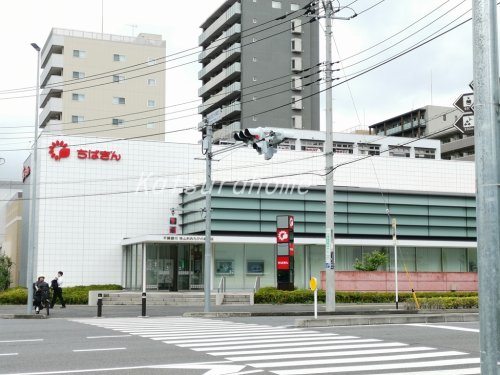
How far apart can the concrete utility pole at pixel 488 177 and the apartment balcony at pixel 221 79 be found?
73446 millimetres

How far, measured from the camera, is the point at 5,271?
5162 centimetres

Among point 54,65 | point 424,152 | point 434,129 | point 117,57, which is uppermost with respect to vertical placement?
point 117,57

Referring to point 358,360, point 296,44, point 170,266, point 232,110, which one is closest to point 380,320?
point 358,360

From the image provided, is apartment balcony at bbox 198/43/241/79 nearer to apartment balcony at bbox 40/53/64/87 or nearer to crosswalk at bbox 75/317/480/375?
apartment balcony at bbox 40/53/64/87

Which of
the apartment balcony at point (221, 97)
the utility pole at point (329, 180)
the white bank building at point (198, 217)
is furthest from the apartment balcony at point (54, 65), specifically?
the utility pole at point (329, 180)

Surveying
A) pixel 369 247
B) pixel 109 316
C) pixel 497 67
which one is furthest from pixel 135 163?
pixel 497 67

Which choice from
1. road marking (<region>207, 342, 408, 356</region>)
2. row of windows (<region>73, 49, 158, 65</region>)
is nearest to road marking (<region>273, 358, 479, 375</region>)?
road marking (<region>207, 342, 408, 356</region>)

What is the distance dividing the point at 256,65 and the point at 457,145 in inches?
1445

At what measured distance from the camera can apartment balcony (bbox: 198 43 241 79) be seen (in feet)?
257

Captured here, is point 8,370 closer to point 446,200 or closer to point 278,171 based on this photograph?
point 278,171

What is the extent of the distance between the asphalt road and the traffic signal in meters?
6.72

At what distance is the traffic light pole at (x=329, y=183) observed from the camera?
26.7m

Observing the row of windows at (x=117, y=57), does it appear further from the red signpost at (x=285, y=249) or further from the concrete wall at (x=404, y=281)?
the concrete wall at (x=404, y=281)

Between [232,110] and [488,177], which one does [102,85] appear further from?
[488,177]
